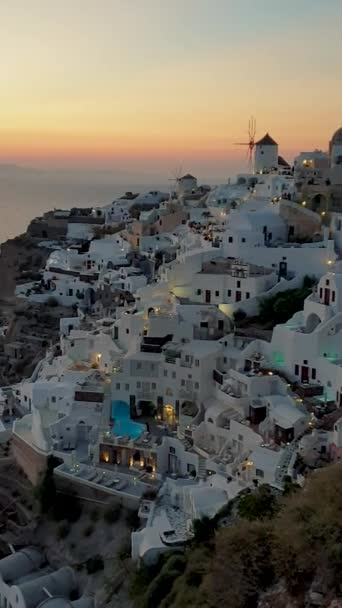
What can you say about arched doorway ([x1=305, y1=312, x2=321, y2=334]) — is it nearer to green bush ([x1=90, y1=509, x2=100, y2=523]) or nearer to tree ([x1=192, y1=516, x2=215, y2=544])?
tree ([x1=192, y1=516, x2=215, y2=544])

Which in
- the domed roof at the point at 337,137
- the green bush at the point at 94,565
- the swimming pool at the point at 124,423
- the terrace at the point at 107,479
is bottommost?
the green bush at the point at 94,565

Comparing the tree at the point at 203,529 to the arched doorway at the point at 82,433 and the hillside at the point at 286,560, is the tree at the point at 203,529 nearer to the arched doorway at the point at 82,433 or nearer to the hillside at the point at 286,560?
the hillside at the point at 286,560

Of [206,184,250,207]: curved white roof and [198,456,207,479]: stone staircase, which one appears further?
[206,184,250,207]: curved white roof

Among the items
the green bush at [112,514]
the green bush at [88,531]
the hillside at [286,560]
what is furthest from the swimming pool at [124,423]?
the hillside at [286,560]

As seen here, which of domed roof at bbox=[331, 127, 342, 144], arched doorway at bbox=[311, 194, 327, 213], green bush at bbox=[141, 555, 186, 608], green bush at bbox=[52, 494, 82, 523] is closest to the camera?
green bush at bbox=[141, 555, 186, 608]

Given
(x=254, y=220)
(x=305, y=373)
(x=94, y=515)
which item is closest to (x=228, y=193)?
(x=254, y=220)

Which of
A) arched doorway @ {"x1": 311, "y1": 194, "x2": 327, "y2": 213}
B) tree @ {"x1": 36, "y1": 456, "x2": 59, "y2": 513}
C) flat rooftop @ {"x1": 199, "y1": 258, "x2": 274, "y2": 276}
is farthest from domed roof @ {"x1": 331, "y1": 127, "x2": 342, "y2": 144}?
tree @ {"x1": 36, "y1": 456, "x2": 59, "y2": 513}

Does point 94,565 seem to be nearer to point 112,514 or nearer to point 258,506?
point 112,514

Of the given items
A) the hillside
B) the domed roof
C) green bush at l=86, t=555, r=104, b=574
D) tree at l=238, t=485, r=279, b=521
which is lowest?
green bush at l=86, t=555, r=104, b=574

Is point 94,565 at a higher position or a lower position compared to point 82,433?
lower

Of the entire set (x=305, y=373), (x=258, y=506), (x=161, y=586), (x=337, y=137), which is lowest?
(x=161, y=586)
